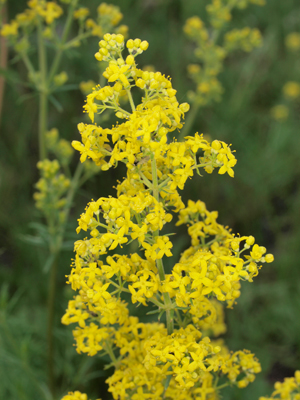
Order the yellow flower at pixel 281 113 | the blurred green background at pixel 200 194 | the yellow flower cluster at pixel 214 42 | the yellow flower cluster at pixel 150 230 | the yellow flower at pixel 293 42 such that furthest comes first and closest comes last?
the yellow flower at pixel 293 42, the yellow flower at pixel 281 113, the yellow flower cluster at pixel 214 42, the blurred green background at pixel 200 194, the yellow flower cluster at pixel 150 230

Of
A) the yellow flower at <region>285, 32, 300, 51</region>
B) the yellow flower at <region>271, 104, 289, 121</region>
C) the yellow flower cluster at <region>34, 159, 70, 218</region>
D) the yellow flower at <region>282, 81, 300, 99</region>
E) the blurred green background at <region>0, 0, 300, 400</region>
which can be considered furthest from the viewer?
the yellow flower at <region>285, 32, 300, 51</region>

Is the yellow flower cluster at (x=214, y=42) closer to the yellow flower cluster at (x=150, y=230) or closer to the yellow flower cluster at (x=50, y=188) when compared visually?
the yellow flower cluster at (x=50, y=188)

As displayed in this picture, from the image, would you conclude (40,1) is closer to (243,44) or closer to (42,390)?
(243,44)

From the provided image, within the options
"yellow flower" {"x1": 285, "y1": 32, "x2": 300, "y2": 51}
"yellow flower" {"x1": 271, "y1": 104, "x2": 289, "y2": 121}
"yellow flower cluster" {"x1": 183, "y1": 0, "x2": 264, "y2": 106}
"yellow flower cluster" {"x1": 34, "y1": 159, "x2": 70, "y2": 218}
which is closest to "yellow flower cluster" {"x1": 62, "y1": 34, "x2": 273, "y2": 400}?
"yellow flower cluster" {"x1": 34, "y1": 159, "x2": 70, "y2": 218}

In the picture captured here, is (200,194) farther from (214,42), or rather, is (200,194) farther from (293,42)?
(293,42)

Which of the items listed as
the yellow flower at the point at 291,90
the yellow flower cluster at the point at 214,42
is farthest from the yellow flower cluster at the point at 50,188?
the yellow flower at the point at 291,90

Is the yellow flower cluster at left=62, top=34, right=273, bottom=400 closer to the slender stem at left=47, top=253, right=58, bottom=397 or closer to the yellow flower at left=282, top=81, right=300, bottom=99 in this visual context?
the slender stem at left=47, top=253, right=58, bottom=397


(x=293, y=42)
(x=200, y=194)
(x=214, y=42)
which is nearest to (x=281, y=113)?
(x=293, y=42)

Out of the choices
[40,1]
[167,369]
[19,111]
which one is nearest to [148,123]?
[167,369]
